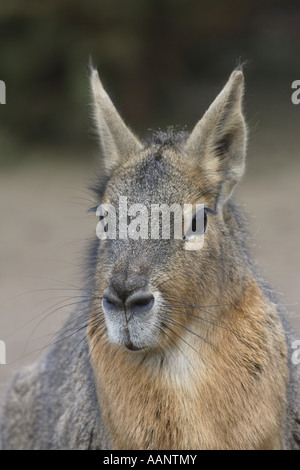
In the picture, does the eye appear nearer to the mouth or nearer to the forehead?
the forehead

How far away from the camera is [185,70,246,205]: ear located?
4691mm

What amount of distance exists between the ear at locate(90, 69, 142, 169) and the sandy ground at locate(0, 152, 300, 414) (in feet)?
13.3

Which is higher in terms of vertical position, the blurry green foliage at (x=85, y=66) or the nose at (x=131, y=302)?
the blurry green foliage at (x=85, y=66)

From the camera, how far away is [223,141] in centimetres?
486

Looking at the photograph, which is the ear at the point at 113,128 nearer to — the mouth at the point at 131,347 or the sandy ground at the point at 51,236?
the mouth at the point at 131,347

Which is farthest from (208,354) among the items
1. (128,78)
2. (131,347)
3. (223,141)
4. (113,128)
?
(128,78)

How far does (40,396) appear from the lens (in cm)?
620

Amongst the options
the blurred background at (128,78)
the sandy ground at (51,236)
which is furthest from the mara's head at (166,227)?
the blurred background at (128,78)

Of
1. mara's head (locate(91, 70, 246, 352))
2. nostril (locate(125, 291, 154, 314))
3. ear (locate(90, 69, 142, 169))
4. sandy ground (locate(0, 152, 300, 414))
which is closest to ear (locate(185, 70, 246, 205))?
mara's head (locate(91, 70, 246, 352))

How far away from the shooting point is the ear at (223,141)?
4.69 m

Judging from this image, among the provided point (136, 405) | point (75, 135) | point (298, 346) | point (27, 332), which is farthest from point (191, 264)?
point (75, 135)

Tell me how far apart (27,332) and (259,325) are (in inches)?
216

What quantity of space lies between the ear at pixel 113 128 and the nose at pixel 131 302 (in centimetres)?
106

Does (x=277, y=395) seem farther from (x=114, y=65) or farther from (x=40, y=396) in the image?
(x=114, y=65)
